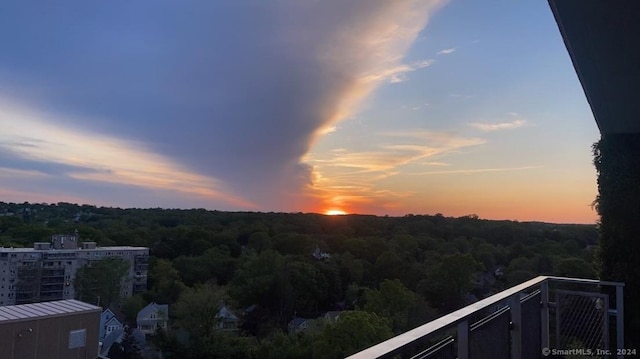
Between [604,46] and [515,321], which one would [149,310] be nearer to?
[515,321]

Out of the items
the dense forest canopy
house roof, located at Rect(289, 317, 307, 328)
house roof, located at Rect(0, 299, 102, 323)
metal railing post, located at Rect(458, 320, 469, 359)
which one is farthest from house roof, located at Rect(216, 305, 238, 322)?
metal railing post, located at Rect(458, 320, 469, 359)

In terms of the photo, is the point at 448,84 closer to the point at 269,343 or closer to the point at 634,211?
Answer: the point at 634,211

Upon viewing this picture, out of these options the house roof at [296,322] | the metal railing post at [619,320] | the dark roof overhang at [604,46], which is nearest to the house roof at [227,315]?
the house roof at [296,322]

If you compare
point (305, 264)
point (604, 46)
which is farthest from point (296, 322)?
point (604, 46)

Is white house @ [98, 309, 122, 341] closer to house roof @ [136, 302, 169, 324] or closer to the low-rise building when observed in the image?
house roof @ [136, 302, 169, 324]

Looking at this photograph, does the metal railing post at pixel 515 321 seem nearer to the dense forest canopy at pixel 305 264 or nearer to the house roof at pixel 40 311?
the house roof at pixel 40 311

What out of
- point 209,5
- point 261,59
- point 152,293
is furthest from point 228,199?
point 209,5

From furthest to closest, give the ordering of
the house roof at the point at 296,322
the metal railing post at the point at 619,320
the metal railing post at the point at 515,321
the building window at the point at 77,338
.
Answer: the house roof at the point at 296,322
the building window at the point at 77,338
the metal railing post at the point at 619,320
the metal railing post at the point at 515,321
